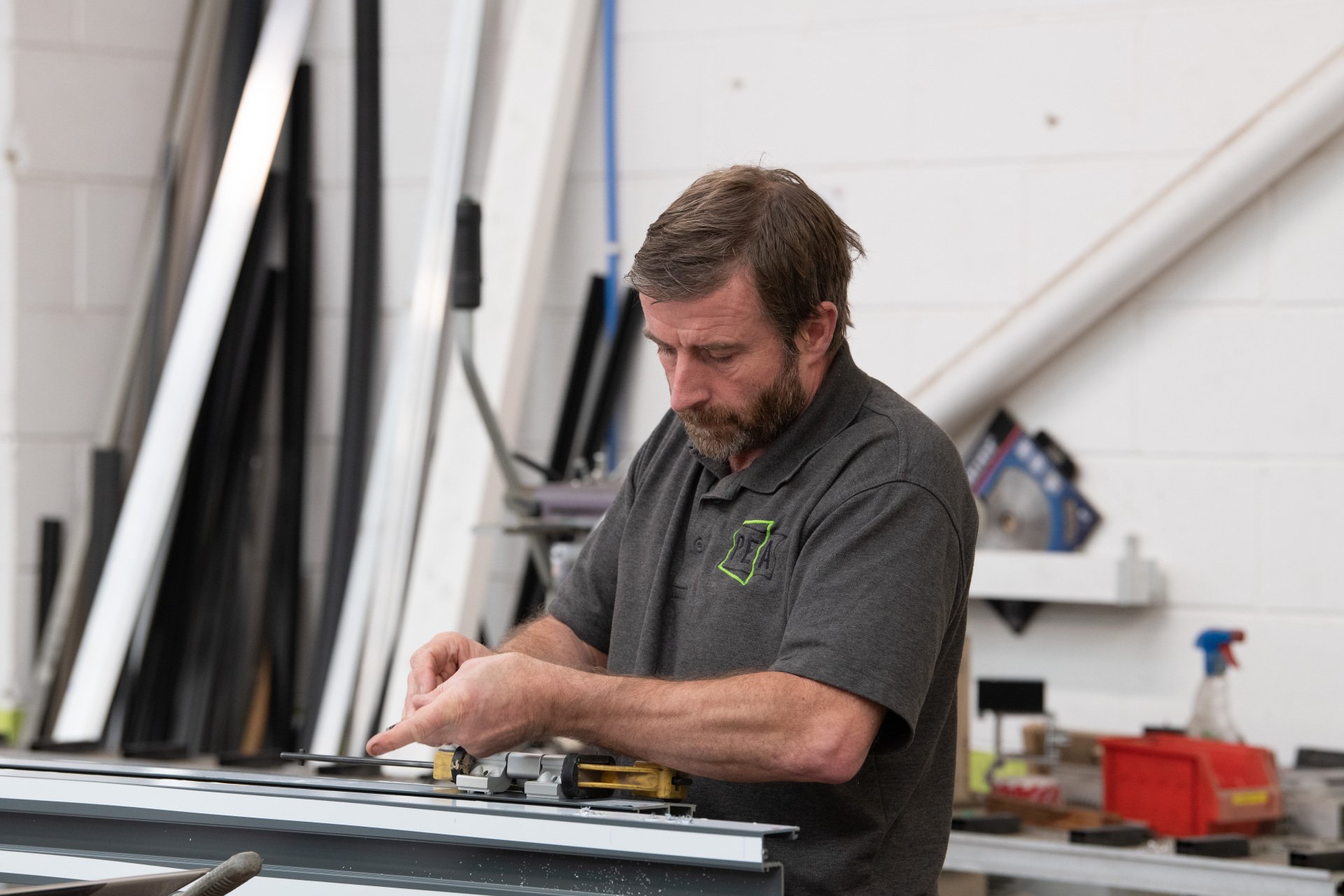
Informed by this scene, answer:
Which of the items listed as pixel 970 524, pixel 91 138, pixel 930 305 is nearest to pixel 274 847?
pixel 970 524

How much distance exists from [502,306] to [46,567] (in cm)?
120

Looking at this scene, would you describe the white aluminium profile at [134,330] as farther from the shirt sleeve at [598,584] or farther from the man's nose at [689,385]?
the man's nose at [689,385]

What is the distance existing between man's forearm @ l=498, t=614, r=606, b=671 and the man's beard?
33 centimetres

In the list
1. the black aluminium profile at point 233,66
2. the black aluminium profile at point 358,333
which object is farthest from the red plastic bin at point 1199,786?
the black aluminium profile at point 233,66

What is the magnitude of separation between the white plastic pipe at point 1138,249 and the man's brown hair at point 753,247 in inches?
50.4

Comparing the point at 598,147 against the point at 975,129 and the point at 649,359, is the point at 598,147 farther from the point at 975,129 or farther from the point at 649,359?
the point at 975,129

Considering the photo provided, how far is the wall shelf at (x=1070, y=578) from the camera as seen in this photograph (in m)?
2.66

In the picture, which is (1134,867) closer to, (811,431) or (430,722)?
(811,431)

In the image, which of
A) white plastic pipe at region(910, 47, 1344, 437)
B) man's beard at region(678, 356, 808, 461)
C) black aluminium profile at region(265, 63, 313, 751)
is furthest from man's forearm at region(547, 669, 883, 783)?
black aluminium profile at region(265, 63, 313, 751)

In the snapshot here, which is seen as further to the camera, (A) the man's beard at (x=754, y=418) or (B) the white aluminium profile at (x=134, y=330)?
(B) the white aluminium profile at (x=134, y=330)

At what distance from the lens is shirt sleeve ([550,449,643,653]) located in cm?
176

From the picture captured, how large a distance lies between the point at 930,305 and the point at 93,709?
1.82 metres

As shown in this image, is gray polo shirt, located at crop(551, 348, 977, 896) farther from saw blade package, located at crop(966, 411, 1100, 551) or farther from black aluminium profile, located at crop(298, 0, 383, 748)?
black aluminium profile, located at crop(298, 0, 383, 748)

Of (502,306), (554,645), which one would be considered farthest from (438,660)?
(502,306)
